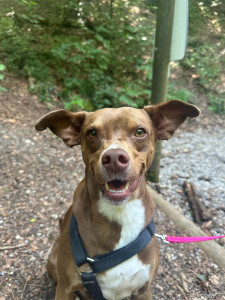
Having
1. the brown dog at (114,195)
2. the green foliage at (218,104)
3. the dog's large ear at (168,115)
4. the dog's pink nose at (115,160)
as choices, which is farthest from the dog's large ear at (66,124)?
the green foliage at (218,104)

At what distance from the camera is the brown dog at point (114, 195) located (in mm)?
2283

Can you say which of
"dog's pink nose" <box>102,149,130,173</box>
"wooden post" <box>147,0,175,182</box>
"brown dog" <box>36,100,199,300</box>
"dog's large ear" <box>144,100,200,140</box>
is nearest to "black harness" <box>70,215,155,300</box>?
"brown dog" <box>36,100,199,300</box>

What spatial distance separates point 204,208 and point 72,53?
526 centimetres

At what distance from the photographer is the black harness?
7.84ft

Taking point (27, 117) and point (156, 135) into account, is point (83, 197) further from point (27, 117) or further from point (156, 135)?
point (27, 117)

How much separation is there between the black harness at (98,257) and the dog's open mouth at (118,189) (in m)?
0.46

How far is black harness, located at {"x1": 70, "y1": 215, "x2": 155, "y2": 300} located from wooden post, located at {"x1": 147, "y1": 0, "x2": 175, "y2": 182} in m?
2.63

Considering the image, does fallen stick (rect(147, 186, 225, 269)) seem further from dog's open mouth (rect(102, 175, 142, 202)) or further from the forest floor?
dog's open mouth (rect(102, 175, 142, 202))

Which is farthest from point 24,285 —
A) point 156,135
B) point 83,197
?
point 156,135

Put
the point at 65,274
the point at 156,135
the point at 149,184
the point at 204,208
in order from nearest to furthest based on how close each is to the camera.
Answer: the point at 65,274
the point at 156,135
the point at 204,208
the point at 149,184

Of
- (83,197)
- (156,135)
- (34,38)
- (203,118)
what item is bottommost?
(203,118)

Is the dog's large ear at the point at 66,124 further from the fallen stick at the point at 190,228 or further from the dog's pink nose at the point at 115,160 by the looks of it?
the fallen stick at the point at 190,228

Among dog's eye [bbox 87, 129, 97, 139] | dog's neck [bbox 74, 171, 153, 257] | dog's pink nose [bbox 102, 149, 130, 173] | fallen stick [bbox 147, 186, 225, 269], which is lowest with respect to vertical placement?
fallen stick [bbox 147, 186, 225, 269]

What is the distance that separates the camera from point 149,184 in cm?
533
